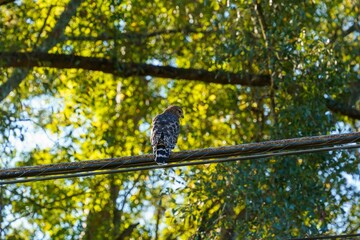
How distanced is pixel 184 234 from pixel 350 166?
153 inches

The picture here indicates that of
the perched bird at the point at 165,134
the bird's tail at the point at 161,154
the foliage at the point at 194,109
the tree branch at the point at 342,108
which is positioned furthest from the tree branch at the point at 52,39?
the bird's tail at the point at 161,154

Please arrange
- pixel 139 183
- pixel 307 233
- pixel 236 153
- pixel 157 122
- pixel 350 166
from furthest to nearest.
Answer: pixel 139 183 < pixel 350 166 < pixel 307 233 < pixel 157 122 < pixel 236 153

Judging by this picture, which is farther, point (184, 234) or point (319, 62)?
point (184, 234)

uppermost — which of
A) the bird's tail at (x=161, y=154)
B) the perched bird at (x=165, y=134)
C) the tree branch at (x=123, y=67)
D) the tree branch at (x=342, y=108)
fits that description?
the tree branch at (x=123, y=67)

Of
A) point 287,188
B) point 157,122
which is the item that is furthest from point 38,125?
point 157,122

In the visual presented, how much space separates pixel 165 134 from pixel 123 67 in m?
7.41

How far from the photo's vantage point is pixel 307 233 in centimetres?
1594

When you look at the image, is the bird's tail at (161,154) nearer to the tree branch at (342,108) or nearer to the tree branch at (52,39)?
the tree branch at (342,108)

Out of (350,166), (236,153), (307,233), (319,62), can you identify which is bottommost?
(236,153)

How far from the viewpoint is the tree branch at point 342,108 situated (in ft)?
60.5

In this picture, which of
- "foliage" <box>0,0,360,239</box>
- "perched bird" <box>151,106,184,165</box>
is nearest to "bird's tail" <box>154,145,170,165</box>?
"perched bird" <box>151,106,184,165</box>

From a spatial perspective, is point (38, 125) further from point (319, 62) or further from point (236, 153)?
point (236, 153)

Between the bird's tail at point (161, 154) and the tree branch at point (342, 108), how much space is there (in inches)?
289

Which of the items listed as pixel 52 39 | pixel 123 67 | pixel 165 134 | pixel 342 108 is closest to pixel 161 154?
pixel 165 134
